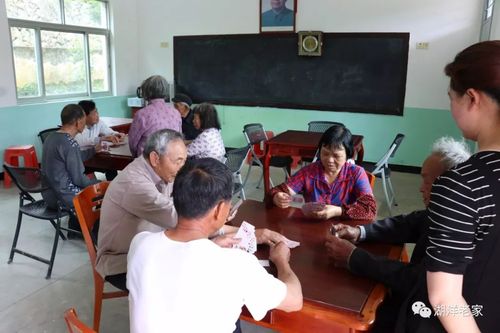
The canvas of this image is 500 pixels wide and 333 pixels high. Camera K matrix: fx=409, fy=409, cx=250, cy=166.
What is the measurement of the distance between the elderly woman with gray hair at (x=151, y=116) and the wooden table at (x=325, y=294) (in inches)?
80.7

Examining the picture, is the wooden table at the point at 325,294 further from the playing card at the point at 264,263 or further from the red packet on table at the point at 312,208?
the red packet on table at the point at 312,208

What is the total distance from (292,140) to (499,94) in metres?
3.46

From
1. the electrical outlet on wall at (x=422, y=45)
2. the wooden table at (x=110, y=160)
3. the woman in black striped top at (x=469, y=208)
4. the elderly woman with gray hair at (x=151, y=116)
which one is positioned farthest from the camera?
the electrical outlet on wall at (x=422, y=45)

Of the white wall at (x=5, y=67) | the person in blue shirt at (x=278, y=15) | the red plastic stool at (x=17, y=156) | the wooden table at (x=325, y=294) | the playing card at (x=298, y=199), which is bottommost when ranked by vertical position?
the red plastic stool at (x=17, y=156)

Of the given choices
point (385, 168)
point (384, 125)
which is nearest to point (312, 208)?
point (385, 168)

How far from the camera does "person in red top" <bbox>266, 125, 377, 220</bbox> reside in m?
2.19

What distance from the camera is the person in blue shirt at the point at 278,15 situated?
6.11 m

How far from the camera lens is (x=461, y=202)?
2.91ft

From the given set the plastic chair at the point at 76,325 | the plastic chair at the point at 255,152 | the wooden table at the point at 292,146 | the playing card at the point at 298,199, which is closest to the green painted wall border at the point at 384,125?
the plastic chair at the point at 255,152

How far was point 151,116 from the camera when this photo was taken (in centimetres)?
339

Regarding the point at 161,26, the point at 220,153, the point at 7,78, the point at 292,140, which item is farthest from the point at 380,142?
the point at 7,78

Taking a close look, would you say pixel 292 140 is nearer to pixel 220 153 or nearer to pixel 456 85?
pixel 220 153

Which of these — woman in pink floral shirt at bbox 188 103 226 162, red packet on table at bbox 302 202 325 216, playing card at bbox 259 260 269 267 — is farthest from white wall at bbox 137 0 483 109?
playing card at bbox 259 260 269 267

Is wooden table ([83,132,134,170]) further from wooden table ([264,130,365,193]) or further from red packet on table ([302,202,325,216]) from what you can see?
red packet on table ([302,202,325,216])
